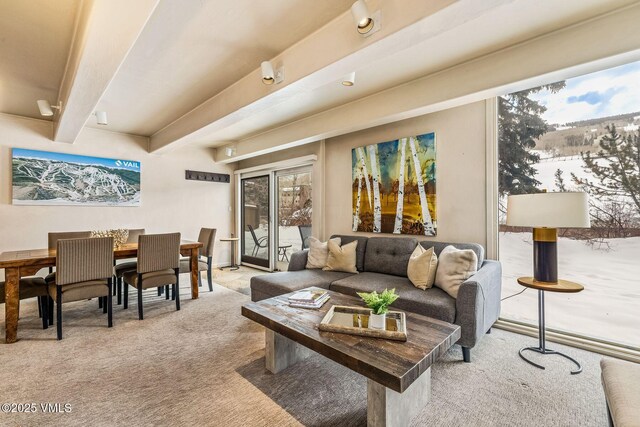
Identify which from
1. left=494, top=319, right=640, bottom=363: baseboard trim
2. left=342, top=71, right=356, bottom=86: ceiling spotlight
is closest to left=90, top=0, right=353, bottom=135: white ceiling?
left=342, top=71, right=356, bottom=86: ceiling spotlight

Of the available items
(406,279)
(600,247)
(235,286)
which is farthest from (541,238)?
(235,286)

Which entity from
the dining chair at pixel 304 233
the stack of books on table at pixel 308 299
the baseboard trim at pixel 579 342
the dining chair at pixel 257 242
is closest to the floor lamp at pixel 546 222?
the baseboard trim at pixel 579 342

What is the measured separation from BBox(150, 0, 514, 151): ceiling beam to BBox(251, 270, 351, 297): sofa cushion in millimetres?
1864

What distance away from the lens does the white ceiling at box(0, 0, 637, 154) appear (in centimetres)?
184

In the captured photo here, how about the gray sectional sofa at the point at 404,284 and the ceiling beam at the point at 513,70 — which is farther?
the gray sectional sofa at the point at 404,284

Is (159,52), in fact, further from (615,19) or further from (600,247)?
(600,247)

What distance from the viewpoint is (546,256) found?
2297 millimetres

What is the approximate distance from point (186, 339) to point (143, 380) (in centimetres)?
65

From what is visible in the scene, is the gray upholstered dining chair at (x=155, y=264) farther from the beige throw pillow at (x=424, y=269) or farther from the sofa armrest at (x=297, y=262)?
the beige throw pillow at (x=424, y=269)

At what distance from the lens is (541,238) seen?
7.61ft

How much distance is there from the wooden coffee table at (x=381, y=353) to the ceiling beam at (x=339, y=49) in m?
1.82

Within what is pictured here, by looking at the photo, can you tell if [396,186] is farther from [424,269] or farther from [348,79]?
[348,79]

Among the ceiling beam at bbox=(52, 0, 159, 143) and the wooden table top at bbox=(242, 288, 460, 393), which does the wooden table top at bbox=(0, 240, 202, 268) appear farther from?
the wooden table top at bbox=(242, 288, 460, 393)

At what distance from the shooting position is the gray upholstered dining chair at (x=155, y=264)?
10.5 ft
